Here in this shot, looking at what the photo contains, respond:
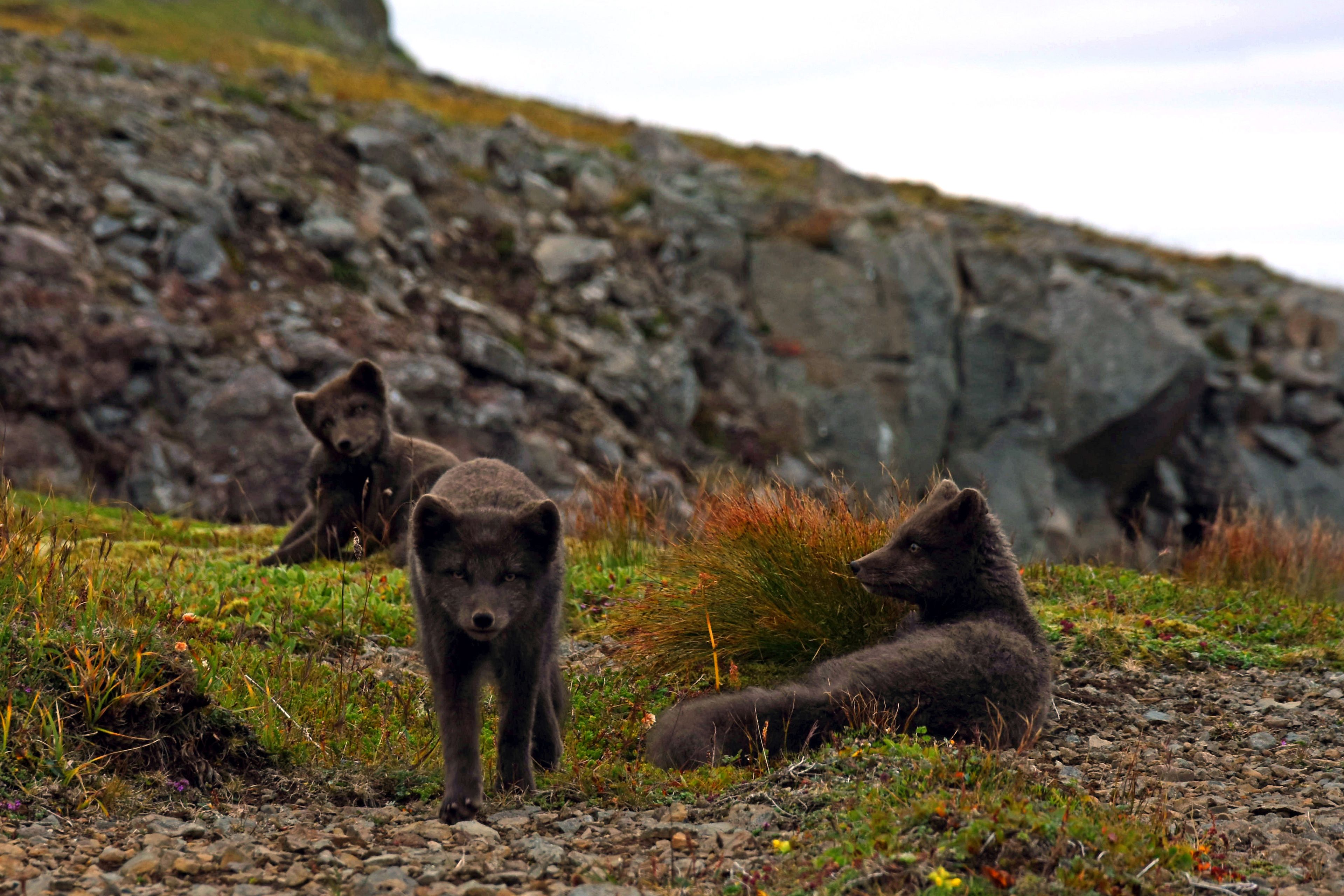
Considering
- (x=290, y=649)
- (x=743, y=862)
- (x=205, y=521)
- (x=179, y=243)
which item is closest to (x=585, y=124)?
→ (x=179, y=243)

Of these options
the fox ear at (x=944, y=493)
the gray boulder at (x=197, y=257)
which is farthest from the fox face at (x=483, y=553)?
the gray boulder at (x=197, y=257)

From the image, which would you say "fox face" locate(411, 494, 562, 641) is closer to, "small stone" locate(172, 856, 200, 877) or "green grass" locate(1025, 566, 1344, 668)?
"small stone" locate(172, 856, 200, 877)

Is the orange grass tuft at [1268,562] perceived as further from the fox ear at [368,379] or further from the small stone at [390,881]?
the small stone at [390,881]

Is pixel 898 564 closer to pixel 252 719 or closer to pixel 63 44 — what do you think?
pixel 252 719

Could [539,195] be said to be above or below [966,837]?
above

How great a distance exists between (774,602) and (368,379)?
4511mm

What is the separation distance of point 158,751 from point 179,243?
580 inches

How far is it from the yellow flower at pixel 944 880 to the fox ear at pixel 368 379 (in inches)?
275

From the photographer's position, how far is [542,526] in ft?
17.2

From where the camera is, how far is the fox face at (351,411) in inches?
370

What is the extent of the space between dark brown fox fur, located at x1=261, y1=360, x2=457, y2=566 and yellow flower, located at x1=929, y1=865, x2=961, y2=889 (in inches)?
254

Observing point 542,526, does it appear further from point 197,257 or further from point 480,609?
point 197,257

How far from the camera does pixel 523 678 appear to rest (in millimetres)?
5309

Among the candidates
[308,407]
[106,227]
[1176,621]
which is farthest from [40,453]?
[1176,621]
